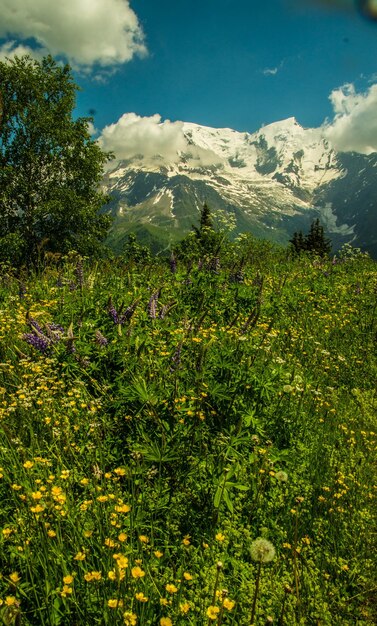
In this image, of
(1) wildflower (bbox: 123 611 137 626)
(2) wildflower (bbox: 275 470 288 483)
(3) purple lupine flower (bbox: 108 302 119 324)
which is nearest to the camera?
(1) wildflower (bbox: 123 611 137 626)

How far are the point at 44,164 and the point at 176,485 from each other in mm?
32859

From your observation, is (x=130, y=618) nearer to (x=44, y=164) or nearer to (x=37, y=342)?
(x=37, y=342)

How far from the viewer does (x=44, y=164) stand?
1235 inches

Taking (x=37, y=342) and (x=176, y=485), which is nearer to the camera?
(x=176, y=485)

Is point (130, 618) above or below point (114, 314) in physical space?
below

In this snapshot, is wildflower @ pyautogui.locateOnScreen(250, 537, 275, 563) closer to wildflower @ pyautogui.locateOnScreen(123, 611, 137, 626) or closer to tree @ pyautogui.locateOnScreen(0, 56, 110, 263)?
wildflower @ pyautogui.locateOnScreen(123, 611, 137, 626)

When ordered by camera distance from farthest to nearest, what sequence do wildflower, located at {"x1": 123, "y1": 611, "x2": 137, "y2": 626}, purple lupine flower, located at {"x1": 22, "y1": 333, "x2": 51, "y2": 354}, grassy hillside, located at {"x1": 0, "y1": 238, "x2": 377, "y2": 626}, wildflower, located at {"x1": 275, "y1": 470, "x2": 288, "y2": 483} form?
purple lupine flower, located at {"x1": 22, "y1": 333, "x2": 51, "y2": 354}, wildflower, located at {"x1": 275, "y1": 470, "x2": 288, "y2": 483}, grassy hillside, located at {"x1": 0, "y1": 238, "x2": 377, "y2": 626}, wildflower, located at {"x1": 123, "y1": 611, "x2": 137, "y2": 626}

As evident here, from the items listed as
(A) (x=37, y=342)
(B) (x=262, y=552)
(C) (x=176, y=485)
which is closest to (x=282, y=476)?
(B) (x=262, y=552)

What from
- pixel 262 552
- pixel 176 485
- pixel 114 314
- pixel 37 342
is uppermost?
pixel 114 314

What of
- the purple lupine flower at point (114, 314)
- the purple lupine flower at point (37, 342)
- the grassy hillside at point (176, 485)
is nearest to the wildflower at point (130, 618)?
the grassy hillside at point (176, 485)

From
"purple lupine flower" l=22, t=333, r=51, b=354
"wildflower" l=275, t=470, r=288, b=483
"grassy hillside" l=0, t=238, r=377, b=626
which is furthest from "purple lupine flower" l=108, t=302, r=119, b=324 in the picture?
"wildflower" l=275, t=470, r=288, b=483

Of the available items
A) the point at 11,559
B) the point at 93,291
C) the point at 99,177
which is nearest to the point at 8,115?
the point at 99,177

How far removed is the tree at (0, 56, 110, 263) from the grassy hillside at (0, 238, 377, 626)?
26059 mm

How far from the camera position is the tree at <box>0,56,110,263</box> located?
29828 millimetres
